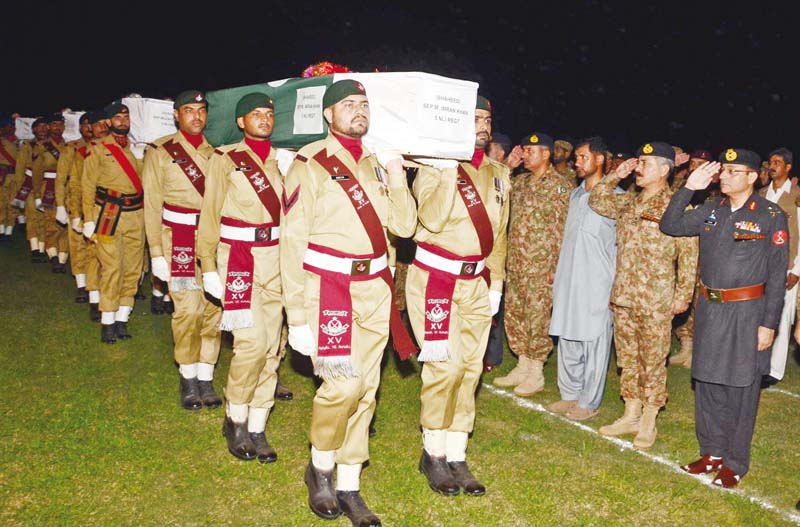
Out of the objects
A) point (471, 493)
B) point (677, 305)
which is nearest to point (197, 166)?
point (471, 493)

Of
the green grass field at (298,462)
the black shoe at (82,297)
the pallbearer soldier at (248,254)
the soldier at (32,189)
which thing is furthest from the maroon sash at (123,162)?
the soldier at (32,189)

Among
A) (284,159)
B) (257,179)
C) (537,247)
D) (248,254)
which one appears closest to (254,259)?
(248,254)

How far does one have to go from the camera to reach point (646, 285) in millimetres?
5238

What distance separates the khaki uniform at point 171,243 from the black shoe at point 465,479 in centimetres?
231

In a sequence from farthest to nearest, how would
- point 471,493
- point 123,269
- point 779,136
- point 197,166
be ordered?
point 779,136 → point 123,269 → point 197,166 → point 471,493

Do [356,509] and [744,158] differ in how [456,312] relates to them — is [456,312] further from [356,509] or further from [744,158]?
[744,158]

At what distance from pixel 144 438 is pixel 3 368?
2338 mm

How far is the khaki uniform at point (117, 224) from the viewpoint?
23.8ft

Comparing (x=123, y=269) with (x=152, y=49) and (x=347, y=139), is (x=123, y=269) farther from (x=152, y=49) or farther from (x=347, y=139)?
(x=152, y=49)

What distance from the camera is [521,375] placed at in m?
6.67

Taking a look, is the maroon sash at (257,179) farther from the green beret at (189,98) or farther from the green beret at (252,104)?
the green beret at (189,98)

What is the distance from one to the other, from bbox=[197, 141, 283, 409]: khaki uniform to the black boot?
0.94 m

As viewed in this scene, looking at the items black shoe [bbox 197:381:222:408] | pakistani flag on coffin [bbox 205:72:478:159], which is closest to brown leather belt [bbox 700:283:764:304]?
pakistani flag on coffin [bbox 205:72:478:159]

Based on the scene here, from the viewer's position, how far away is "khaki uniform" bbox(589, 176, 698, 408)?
5.18 metres
